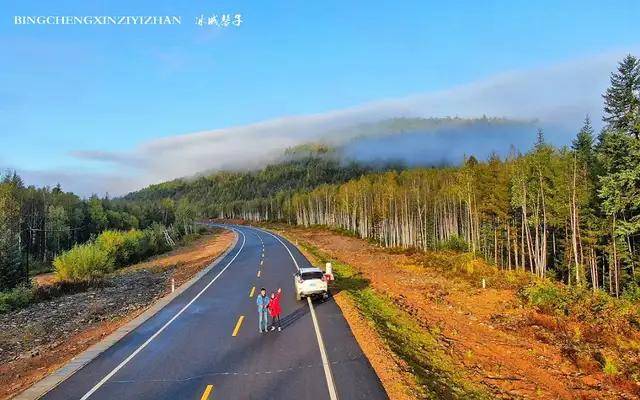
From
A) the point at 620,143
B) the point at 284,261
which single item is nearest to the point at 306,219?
the point at 284,261

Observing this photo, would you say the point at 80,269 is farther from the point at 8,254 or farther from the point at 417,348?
the point at 417,348

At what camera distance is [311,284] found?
23234 mm

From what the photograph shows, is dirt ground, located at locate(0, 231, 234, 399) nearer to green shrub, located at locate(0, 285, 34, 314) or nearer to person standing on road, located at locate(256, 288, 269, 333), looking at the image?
green shrub, located at locate(0, 285, 34, 314)

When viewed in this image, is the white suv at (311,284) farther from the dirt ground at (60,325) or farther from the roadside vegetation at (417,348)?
the dirt ground at (60,325)

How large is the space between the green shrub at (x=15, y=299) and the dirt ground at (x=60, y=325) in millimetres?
1026

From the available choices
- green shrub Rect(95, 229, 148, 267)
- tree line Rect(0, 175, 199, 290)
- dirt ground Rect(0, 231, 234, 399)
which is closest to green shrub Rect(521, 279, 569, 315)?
dirt ground Rect(0, 231, 234, 399)

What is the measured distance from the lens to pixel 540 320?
67.5 ft

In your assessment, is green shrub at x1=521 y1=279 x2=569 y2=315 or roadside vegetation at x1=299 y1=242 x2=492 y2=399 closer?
roadside vegetation at x1=299 y1=242 x2=492 y2=399

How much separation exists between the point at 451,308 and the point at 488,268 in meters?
14.5

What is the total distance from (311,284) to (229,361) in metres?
9.81

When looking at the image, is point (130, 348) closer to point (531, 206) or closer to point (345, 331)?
point (345, 331)

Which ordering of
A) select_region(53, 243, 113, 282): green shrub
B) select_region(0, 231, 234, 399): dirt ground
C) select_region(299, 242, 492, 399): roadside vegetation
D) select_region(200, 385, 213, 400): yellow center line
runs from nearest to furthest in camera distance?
select_region(200, 385, 213, 400): yellow center line, select_region(299, 242, 492, 399): roadside vegetation, select_region(0, 231, 234, 399): dirt ground, select_region(53, 243, 113, 282): green shrub

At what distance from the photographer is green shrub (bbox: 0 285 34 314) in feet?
106

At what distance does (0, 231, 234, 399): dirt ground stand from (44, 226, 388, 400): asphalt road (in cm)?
176
